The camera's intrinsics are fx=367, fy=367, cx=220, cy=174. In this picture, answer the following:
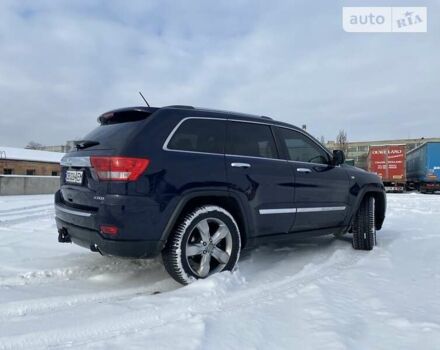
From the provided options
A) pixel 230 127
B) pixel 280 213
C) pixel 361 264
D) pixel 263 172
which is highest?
pixel 230 127

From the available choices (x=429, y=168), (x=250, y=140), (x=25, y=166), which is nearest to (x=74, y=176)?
(x=250, y=140)

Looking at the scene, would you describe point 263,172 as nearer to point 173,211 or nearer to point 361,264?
point 173,211

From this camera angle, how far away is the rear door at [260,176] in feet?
12.6

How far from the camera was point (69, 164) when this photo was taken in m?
3.80

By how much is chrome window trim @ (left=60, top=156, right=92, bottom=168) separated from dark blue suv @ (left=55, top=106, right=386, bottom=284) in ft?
0.03

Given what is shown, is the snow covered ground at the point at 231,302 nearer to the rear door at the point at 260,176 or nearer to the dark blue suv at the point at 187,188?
the dark blue suv at the point at 187,188

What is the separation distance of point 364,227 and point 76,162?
4.00m

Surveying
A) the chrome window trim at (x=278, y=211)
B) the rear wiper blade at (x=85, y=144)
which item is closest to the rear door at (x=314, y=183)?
the chrome window trim at (x=278, y=211)

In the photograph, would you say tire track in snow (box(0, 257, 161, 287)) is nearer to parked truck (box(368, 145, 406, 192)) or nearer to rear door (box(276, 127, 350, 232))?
rear door (box(276, 127, 350, 232))

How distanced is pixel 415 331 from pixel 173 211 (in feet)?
6.83

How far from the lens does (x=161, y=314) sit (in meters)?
2.82

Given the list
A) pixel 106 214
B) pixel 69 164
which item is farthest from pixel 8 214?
pixel 106 214

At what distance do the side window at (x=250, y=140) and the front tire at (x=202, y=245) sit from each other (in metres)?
0.73

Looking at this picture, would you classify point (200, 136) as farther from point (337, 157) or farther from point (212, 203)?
point (337, 157)
